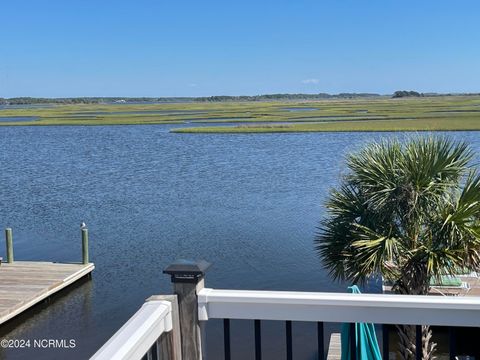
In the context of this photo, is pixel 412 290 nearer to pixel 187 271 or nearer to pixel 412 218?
Answer: pixel 412 218

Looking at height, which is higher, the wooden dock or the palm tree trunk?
the palm tree trunk

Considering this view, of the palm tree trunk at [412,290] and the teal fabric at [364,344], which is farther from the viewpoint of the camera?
the palm tree trunk at [412,290]

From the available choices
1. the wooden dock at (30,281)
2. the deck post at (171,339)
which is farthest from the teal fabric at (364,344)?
the wooden dock at (30,281)

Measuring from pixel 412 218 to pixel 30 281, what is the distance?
474 inches

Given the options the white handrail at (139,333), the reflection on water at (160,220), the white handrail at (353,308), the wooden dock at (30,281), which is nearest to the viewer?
the white handrail at (139,333)

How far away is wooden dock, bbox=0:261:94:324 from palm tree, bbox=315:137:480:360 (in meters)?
9.19

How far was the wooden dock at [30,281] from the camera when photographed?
53.3 ft

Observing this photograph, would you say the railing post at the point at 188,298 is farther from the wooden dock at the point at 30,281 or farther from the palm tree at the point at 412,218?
the wooden dock at the point at 30,281

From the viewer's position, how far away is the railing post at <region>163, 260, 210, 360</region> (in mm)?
3621

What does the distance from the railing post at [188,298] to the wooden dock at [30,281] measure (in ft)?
43.2

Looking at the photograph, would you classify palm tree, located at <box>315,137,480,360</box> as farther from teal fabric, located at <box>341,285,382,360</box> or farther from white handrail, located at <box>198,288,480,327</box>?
white handrail, located at <box>198,288,480,327</box>

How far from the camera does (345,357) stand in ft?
25.2

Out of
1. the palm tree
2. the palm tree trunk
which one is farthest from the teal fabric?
the palm tree trunk

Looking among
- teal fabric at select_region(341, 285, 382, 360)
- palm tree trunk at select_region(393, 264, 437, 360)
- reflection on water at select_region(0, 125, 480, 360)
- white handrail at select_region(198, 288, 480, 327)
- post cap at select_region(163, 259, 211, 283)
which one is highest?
post cap at select_region(163, 259, 211, 283)
